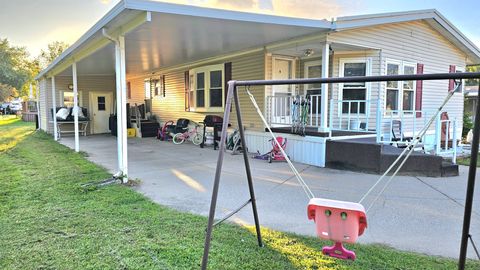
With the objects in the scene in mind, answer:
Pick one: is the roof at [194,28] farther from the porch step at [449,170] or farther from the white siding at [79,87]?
the white siding at [79,87]

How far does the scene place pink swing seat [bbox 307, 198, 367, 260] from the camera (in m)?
2.40

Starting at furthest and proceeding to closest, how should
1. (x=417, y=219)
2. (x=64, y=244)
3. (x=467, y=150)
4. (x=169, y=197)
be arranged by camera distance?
(x=467, y=150) → (x=169, y=197) → (x=417, y=219) → (x=64, y=244)

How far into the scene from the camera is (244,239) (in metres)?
3.34

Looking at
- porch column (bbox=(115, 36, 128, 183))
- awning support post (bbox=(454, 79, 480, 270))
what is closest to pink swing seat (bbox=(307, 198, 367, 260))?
awning support post (bbox=(454, 79, 480, 270))

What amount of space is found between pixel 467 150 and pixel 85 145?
476 inches

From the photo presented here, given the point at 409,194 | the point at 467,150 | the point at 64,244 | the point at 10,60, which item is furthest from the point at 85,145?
the point at 10,60

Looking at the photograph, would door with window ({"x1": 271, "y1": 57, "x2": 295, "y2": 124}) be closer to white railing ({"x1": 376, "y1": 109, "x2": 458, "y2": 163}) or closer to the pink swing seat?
white railing ({"x1": 376, "y1": 109, "x2": 458, "y2": 163})

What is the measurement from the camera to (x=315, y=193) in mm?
5227

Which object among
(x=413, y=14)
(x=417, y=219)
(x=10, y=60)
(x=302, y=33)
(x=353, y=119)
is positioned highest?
(x=10, y=60)

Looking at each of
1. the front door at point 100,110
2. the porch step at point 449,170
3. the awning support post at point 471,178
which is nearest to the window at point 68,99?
the front door at point 100,110

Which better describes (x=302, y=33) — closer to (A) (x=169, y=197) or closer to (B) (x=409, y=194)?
A: (B) (x=409, y=194)

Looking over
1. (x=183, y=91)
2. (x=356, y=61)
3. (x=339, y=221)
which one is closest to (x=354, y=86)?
(x=356, y=61)

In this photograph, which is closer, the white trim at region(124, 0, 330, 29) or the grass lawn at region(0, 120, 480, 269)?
the grass lawn at region(0, 120, 480, 269)

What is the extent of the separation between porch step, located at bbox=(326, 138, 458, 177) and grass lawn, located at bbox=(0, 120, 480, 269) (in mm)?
3694
